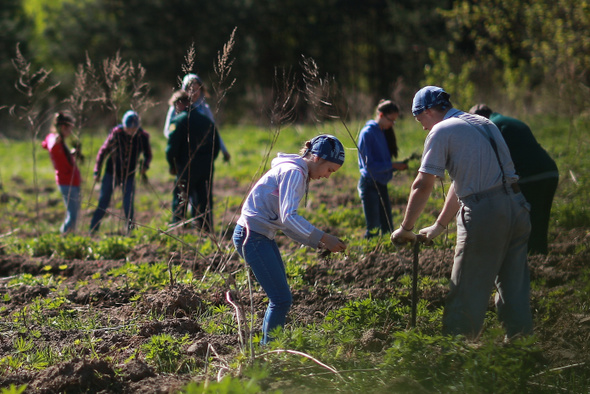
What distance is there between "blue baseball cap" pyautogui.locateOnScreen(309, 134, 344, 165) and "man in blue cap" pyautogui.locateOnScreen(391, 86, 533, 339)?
0.53m

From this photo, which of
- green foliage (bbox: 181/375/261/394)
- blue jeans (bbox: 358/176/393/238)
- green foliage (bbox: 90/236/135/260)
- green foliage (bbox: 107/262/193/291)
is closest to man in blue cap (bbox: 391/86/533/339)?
green foliage (bbox: 181/375/261/394)

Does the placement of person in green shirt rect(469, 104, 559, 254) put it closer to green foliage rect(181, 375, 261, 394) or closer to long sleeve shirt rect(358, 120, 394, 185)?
long sleeve shirt rect(358, 120, 394, 185)

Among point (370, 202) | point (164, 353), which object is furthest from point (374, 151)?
point (164, 353)

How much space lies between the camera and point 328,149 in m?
3.96

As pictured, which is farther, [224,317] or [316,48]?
[316,48]

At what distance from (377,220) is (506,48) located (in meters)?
10.6

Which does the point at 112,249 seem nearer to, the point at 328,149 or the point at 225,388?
the point at 328,149

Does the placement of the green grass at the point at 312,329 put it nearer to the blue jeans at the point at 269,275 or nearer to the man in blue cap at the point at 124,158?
the blue jeans at the point at 269,275

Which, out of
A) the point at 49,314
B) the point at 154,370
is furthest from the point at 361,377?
the point at 49,314

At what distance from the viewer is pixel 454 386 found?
3504mm

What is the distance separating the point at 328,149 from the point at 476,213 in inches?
39.7

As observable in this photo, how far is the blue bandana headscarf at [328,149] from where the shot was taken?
13.0 feet

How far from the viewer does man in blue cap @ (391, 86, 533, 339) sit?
3.91 m

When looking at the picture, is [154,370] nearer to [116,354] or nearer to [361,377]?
[116,354]
